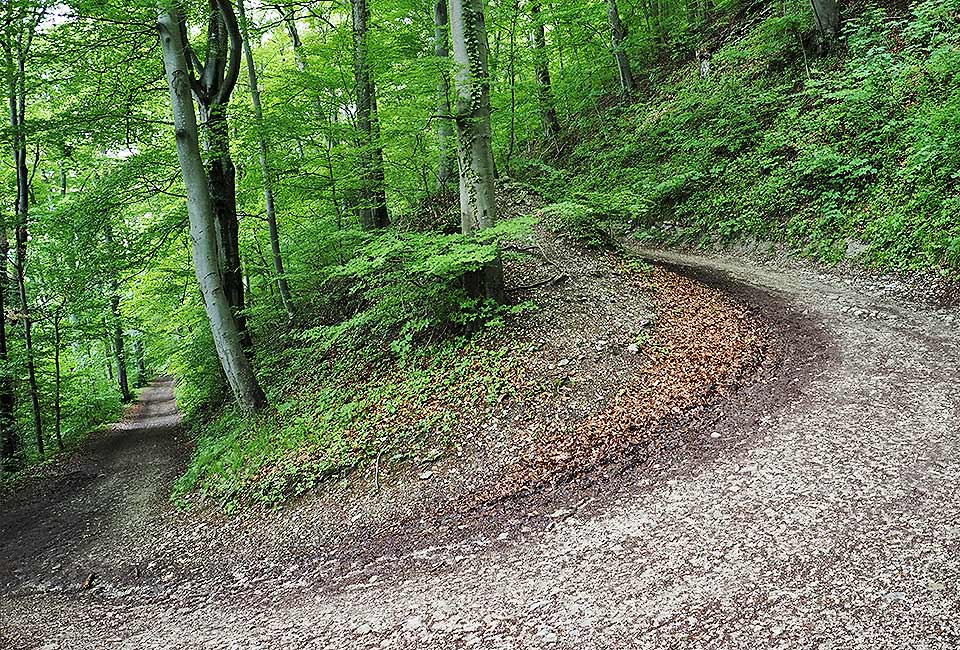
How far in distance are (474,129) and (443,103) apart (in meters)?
0.62

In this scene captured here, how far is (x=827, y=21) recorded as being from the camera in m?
12.3

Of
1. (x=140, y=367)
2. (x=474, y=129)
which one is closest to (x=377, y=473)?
(x=474, y=129)

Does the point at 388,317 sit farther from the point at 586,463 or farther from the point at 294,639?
the point at 294,639

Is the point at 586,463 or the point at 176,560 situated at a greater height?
the point at 586,463

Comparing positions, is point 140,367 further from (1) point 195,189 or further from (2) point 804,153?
(2) point 804,153

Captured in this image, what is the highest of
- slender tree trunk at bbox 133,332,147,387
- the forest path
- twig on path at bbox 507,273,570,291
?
twig on path at bbox 507,273,570,291

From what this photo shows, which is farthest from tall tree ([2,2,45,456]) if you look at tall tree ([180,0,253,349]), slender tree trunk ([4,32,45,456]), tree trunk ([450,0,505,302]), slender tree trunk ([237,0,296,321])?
tree trunk ([450,0,505,302])

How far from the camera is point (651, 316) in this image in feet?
25.8

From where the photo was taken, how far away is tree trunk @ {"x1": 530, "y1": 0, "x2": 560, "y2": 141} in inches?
651

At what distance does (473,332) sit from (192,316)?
940cm

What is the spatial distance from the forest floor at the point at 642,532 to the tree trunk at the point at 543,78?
37.2 ft

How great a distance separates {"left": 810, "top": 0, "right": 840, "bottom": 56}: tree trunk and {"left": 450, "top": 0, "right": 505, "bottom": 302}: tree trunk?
9.51 m

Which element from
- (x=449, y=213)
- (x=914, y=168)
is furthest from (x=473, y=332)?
(x=914, y=168)

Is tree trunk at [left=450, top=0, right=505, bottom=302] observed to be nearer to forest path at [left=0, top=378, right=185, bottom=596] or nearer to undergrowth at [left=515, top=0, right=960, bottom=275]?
undergrowth at [left=515, top=0, right=960, bottom=275]
